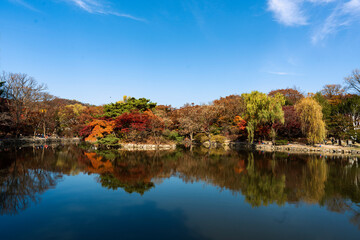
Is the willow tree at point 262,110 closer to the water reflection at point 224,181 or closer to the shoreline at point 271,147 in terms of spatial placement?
the shoreline at point 271,147

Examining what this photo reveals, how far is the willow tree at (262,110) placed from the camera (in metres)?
23.5

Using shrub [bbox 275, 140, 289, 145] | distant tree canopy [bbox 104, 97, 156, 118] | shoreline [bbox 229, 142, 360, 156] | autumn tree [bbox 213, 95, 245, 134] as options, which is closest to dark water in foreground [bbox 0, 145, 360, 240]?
shoreline [bbox 229, 142, 360, 156]

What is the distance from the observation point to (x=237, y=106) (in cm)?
3684

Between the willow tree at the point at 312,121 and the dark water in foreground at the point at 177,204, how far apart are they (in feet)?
38.7

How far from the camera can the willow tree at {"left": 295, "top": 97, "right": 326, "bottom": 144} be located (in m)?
21.6

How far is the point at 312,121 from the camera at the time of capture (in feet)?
72.1

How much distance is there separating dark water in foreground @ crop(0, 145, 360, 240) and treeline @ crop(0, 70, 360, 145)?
12210mm

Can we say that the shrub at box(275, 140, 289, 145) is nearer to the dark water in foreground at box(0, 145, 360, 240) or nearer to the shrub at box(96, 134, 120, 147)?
the dark water in foreground at box(0, 145, 360, 240)

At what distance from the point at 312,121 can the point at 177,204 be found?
68.7 feet

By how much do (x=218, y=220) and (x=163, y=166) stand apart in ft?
26.1

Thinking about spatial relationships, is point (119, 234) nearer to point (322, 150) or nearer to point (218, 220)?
point (218, 220)

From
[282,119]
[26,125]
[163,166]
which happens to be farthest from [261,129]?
[26,125]

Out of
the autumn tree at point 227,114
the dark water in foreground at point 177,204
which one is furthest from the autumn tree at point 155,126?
the autumn tree at point 227,114

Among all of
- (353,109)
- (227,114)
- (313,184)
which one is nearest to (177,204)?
(313,184)
